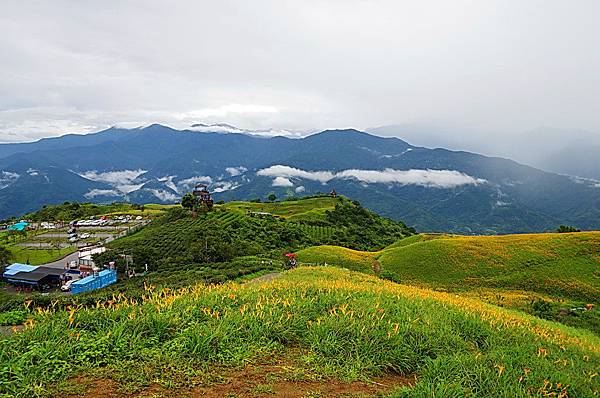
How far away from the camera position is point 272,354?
21.0 ft

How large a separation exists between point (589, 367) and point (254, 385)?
22.7 feet

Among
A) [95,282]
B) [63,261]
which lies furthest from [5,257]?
[95,282]

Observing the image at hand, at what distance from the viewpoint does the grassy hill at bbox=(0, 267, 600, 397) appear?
529cm

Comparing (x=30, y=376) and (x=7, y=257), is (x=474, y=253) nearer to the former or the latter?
(x=30, y=376)

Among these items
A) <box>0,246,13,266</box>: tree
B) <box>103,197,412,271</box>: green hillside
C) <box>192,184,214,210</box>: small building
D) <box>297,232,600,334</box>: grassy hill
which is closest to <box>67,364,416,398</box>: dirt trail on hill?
<box>297,232,600,334</box>: grassy hill

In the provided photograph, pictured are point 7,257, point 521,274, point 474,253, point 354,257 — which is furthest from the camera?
point 7,257

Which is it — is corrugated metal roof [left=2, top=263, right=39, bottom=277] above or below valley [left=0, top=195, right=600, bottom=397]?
below

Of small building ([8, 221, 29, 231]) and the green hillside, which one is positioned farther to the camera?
small building ([8, 221, 29, 231])

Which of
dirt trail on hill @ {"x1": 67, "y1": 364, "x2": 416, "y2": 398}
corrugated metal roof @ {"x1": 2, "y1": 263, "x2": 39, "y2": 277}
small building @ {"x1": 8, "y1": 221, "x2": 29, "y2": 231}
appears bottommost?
small building @ {"x1": 8, "y1": 221, "x2": 29, "y2": 231}

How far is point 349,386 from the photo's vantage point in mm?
5621

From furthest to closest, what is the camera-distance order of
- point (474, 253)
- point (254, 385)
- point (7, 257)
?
point (7, 257) < point (474, 253) < point (254, 385)

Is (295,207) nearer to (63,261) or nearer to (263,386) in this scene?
(63,261)

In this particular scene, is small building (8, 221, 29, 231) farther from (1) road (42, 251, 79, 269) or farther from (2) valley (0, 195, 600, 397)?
(2) valley (0, 195, 600, 397)

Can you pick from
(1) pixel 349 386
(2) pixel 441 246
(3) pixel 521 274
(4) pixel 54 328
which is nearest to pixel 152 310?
(4) pixel 54 328
